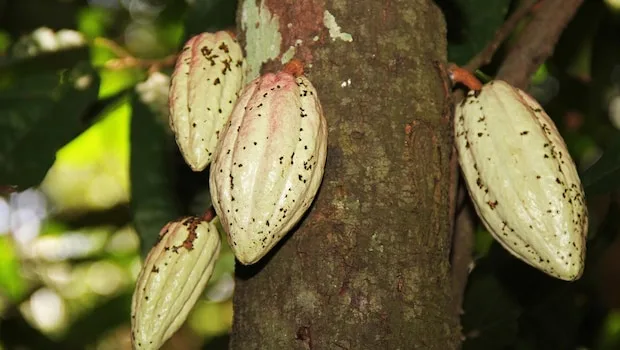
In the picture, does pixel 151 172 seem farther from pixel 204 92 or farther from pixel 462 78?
pixel 462 78

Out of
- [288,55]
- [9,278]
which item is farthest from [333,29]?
[9,278]

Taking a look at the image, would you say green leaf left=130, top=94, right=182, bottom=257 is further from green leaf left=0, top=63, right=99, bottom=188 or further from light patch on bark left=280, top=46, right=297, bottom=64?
light patch on bark left=280, top=46, right=297, bottom=64

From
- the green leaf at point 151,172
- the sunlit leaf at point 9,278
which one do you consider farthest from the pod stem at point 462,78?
the sunlit leaf at point 9,278

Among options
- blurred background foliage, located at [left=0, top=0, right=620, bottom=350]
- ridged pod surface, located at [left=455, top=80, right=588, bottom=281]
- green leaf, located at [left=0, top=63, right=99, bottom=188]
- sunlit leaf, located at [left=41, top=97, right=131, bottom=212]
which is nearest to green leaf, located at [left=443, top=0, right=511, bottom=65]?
blurred background foliage, located at [left=0, top=0, right=620, bottom=350]

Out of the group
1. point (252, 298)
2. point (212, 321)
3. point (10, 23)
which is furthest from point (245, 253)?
point (212, 321)

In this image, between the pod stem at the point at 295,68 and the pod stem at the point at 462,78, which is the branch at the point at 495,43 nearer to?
the pod stem at the point at 462,78

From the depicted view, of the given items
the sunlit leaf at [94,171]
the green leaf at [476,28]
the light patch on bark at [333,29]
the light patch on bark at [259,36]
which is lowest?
the sunlit leaf at [94,171]
